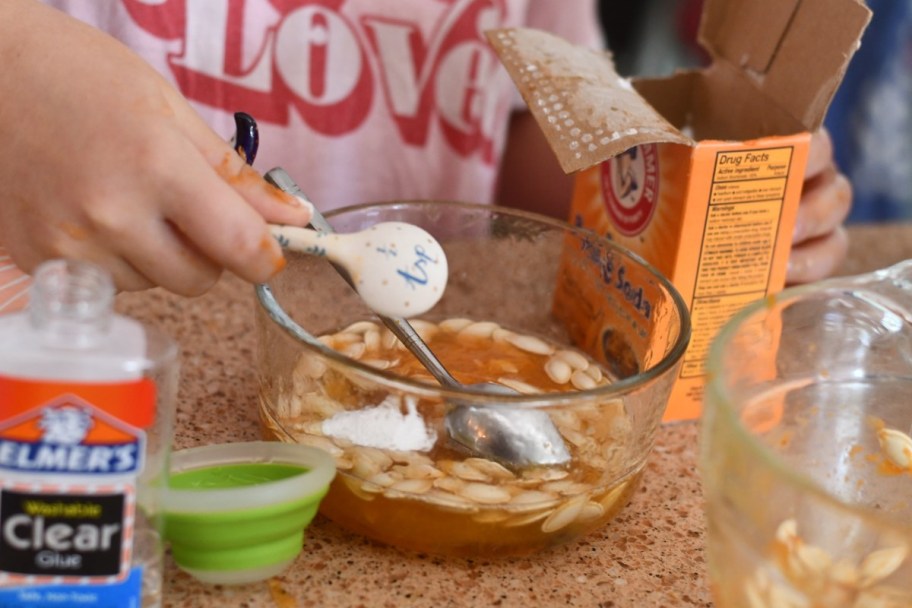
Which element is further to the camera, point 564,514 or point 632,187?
point 632,187

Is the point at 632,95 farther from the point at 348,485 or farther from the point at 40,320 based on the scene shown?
the point at 40,320

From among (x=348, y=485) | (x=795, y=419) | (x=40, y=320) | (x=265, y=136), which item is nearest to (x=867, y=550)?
A: (x=795, y=419)

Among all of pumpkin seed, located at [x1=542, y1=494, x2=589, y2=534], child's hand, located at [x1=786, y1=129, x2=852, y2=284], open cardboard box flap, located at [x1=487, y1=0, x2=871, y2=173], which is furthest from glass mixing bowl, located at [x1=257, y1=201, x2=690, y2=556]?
child's hand, located at [x1=786, y1=129, x2=852, y2=284]

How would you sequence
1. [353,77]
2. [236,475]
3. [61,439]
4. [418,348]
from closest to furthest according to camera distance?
[61,439]
[236,475]
[418,348]
[353,77]

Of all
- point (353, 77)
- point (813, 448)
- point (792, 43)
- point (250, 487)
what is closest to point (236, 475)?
point (250, 487)

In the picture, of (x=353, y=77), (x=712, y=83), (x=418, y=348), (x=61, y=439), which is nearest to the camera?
(x=61, y=439)

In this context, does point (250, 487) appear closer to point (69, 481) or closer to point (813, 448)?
point (69, 481)

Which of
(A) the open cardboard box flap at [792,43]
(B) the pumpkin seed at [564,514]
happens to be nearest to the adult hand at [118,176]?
(B) the pumpkin seed at [564,514]
